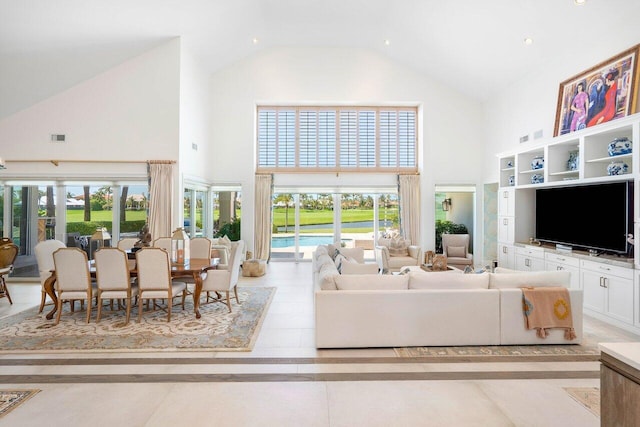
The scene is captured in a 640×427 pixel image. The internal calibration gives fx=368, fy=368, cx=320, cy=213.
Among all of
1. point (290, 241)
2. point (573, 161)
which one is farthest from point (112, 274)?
point (573, 161)

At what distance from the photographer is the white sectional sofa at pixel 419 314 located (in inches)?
156

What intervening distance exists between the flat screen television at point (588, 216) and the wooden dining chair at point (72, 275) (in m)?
6.98

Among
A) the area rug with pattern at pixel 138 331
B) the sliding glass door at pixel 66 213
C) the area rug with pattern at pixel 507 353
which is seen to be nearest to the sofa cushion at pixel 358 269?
the area rug with pattern at pixel 507 353

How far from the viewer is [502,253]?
772 cm

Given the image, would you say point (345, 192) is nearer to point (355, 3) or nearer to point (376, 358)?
point (355, 3)

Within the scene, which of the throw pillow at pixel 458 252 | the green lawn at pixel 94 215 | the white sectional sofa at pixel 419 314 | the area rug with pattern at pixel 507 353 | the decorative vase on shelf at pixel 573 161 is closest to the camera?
the area rug with pattern at pixel 507 353

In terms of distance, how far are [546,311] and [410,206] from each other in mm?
6193

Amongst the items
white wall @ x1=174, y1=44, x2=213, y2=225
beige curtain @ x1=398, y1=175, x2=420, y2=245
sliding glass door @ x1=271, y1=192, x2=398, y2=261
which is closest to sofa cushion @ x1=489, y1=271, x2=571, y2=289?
beige curtain @ x1=398, y1=175, x2=420, y2=245

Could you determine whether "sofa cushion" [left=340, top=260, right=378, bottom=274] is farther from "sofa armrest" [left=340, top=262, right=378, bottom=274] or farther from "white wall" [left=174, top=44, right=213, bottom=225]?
"white wall" [left=174, top=44, right=213, bottom=225]

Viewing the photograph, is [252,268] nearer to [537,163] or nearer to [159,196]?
[159,196]

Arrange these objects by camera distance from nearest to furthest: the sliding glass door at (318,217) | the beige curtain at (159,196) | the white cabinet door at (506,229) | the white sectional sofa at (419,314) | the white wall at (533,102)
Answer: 1. the white sectional sofa at (419,314)
2. the white wall at (533,102)
3. the beige curtain at (159,196)
4. the white cabinet door at (506,229)
5. the sliding glass door at (318,217)

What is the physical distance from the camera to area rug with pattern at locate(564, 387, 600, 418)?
9.14 ft

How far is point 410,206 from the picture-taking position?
10078mm

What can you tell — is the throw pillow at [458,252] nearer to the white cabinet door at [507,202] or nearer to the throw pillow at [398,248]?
the throw pillow at [398,248]
